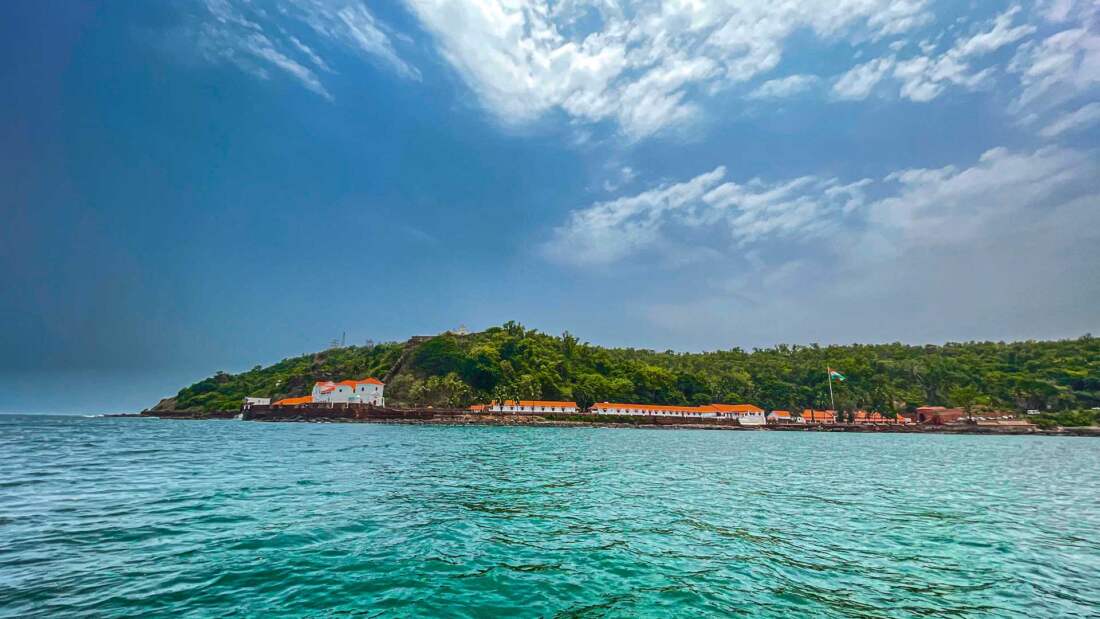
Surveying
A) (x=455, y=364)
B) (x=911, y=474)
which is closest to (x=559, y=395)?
(x=455, y=364)

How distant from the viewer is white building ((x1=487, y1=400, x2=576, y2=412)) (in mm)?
105938

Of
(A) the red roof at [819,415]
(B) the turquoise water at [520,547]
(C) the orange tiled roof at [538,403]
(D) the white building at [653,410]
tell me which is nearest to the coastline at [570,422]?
(D) the white building at [653,410]

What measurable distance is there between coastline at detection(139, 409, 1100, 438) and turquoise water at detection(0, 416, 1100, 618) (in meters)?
71.6

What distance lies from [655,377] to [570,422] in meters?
42.7

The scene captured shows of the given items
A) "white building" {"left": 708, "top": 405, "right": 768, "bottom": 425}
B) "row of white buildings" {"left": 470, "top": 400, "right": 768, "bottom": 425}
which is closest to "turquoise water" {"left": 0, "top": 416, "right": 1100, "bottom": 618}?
"row of white buildings" {"left": 470, "top": 400, "right": 768, "bottom": 425}

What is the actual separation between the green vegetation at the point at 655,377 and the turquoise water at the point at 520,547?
91088 millimetres

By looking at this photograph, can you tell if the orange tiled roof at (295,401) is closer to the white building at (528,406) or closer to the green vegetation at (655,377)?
the green vegetation at (655,377)

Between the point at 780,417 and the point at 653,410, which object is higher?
the point at 653,410

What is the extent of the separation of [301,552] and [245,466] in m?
16.2

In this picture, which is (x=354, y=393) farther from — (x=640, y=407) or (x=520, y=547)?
(x=520, y=547)

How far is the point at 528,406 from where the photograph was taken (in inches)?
4210

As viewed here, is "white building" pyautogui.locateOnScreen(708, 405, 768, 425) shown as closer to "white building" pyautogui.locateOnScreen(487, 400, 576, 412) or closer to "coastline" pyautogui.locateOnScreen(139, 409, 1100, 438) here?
"coastline" pyautogui.locateOnScreen(139, 409, 1100, 438)

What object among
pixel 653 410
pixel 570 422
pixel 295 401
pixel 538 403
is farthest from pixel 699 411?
pixel 295 401

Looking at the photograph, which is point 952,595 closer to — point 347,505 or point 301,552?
point 301,552
